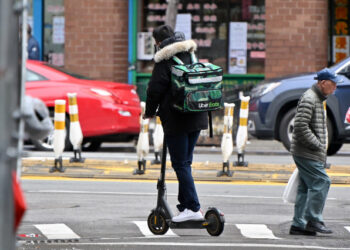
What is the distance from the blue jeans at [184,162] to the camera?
290 inches

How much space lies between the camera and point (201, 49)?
22.1m

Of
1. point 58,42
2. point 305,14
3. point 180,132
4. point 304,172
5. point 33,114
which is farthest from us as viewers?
point 58,42

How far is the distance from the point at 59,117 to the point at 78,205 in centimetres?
325

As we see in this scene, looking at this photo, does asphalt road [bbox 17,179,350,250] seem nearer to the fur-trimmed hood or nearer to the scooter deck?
the scooter deck

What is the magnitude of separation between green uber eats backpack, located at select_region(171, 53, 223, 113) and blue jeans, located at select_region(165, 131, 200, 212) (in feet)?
1.02

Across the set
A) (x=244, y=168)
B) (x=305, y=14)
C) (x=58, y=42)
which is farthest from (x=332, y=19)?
(x=244, y=168)

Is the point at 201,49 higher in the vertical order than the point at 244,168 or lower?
higher

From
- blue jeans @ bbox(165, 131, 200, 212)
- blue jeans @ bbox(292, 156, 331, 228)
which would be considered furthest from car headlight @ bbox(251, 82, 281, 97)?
blue jeans @ bbox(165, 131, 200, 212)

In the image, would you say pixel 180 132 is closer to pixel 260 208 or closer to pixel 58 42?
pixel 260 208

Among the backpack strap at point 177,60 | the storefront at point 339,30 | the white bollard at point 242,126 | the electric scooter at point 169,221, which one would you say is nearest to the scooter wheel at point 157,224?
the electric scooter at point 169,221

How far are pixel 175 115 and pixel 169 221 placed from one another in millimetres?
876

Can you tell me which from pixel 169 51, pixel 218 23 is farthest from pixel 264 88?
pixel 169 51

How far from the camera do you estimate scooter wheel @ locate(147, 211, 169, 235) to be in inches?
299

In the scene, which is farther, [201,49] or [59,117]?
[201,49]
